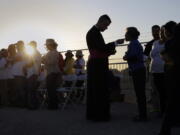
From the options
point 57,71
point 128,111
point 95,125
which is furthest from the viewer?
point 57,71

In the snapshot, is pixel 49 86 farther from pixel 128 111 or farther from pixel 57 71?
pixel 128 111

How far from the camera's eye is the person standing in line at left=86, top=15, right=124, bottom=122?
930 centimetres

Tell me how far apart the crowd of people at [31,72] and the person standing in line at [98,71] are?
269 cm

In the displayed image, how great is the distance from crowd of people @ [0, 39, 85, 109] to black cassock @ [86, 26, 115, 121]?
2686 mm

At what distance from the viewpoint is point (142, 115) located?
885 centimetres

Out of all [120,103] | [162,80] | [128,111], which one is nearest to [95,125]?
[162,80]

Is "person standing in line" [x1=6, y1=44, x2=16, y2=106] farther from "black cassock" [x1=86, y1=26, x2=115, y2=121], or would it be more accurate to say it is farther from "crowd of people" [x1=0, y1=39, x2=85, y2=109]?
"black cassock" [x1=86, y1=26, x2=115, y2=121]

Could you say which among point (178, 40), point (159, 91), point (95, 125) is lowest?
point (95, 125)

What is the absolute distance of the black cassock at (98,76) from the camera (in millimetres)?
9320

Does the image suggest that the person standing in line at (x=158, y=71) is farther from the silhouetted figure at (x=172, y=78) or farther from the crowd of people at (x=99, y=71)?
the silhouetted figure at (x=172, y=78)

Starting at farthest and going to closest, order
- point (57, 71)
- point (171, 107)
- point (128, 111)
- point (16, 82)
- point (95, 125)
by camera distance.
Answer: point (16, 82) < point (57, 71) < point (128, 111) < point (95, 125) < point (171, 107)

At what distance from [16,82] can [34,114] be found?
2065mm

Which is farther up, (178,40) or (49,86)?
(178,40)

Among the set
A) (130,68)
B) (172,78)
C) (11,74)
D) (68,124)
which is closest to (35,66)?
(11,74)
